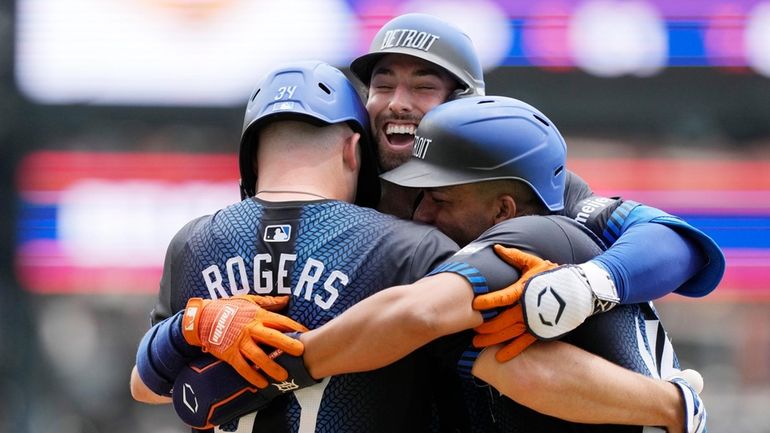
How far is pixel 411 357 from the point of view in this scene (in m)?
3.65

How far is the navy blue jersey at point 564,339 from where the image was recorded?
3.40 metres

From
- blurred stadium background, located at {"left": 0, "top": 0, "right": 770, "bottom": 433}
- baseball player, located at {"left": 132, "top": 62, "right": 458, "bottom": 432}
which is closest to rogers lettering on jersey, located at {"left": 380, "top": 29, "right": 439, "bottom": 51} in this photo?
baseball player, located at {"left": 132, "top": 62, "right": 458, "bottom": 432}

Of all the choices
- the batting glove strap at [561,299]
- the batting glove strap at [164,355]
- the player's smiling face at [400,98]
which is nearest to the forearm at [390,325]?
the batting glove strap at [561,299]

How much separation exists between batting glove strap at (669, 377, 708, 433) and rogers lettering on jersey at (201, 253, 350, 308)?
103 cm

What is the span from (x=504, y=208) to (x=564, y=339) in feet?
1.73

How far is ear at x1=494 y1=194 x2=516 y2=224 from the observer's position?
12.6ft

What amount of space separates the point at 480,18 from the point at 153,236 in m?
3.18

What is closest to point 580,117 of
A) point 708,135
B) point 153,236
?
point 708,135

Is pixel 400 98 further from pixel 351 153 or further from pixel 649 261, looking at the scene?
pixel 649 261

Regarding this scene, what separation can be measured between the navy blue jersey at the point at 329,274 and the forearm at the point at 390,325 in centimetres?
17

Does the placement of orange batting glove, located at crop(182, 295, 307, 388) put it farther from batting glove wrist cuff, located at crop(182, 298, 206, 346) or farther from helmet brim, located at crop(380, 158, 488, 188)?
helmet brim, located at crop(380, 158, 488, 188)

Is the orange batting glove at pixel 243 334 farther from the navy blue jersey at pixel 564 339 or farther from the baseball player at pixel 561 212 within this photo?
the baseball player at pixel 561 212

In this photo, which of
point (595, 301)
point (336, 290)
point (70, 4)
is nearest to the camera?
point (595, 301)

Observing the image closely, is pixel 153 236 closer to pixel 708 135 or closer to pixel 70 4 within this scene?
pixel 70 4
